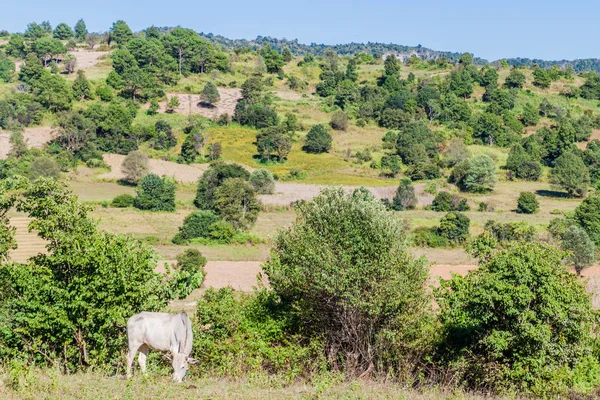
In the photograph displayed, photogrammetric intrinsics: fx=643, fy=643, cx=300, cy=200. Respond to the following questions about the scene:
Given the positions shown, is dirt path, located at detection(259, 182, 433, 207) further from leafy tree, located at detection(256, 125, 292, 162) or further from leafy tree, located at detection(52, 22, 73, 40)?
leafy tree, located at detection(52, 22, 73, 40)

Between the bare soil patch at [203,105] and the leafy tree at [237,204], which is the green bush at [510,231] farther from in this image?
the bare soil patch at [203,105]

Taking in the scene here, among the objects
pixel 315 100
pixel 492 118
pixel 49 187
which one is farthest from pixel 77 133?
pixel 49 187

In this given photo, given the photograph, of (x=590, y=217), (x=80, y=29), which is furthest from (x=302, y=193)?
(x=80, y=29)

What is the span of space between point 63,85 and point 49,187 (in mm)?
86366

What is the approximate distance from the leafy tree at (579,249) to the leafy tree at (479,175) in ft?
85.7

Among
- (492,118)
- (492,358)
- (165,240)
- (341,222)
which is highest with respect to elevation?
(492,118)

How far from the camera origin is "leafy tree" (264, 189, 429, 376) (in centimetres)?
1764

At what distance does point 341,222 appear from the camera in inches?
773

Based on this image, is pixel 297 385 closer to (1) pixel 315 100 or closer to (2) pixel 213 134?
(2) pixel 213 134

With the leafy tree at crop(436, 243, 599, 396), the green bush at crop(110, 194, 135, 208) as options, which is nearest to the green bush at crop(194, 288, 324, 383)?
the leafy tree at crop(436, 243, 599, 396)

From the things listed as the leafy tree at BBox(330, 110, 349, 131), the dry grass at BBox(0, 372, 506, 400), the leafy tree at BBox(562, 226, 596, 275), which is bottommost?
the leafy tree at BBox(562, 226, 596, 275)

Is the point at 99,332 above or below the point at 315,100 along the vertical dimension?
below

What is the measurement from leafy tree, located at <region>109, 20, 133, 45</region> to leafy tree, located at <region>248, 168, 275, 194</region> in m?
85.8

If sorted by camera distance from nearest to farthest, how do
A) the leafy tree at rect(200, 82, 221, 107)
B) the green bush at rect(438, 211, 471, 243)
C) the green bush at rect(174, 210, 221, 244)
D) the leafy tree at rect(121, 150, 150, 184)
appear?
the green bush at rect(174, 210, 221, 244)
the green bush at rect(438, 211, 471, 243)
the leafy tree at rect(121, 150, 150, 184)
the leafy tree at rect(200, 82, 221, 107)
